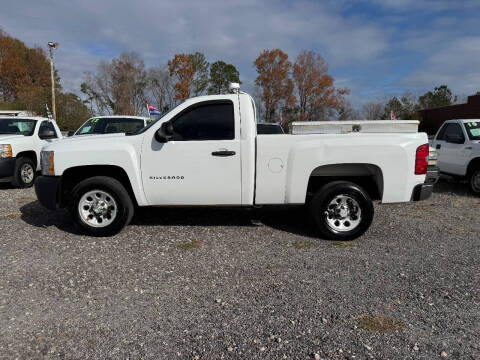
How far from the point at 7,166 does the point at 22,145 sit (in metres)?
0.62

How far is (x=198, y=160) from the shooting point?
4418mm

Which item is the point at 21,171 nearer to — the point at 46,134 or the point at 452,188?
the point at 46,134

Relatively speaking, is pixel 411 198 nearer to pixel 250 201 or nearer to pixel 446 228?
pixel 446 228

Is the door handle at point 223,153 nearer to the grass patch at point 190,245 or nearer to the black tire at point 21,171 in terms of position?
the grass patch at point 190,245

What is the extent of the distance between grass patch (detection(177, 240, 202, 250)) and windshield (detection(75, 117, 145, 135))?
513 centimetres

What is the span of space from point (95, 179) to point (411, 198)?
4.31 meters

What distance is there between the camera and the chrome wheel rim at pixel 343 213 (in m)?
4.56

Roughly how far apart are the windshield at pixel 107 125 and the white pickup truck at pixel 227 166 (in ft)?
14.4

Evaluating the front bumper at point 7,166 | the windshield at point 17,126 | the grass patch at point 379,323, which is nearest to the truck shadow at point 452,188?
the grass patch at point 379,323

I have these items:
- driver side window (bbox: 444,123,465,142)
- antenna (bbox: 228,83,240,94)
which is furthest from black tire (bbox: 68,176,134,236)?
driver side window (bbox: 444,123,465,142)

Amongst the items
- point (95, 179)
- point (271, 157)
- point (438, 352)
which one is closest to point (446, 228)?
point (271, 157)

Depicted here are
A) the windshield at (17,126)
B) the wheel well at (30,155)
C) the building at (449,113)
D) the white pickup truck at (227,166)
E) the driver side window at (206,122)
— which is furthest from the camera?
the building at (449,113)

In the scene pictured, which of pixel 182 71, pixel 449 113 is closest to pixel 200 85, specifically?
pixel 182 71

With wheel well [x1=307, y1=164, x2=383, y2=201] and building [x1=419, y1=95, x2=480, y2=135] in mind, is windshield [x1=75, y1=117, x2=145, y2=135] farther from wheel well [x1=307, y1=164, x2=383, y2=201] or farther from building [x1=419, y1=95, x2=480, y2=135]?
building [x1=419, y1=95, x2=480, y2=135]
